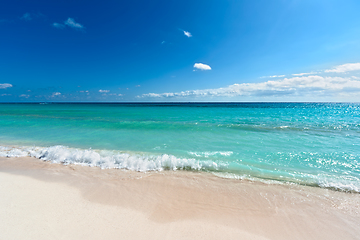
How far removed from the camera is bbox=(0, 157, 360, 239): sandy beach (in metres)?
3.08

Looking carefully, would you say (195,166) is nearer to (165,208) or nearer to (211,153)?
(211,153)

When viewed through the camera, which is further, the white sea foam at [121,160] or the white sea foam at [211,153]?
the white sea foam at [211,153]

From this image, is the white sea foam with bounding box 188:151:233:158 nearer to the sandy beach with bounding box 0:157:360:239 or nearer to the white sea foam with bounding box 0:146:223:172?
the white sea foam with bounding box 0:146:223:172

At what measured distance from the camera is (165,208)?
3.80 metres

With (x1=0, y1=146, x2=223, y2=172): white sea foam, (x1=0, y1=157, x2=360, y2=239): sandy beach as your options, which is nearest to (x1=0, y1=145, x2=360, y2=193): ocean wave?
(x1=0, y1=146, x2=223, y2=172): white sea foam

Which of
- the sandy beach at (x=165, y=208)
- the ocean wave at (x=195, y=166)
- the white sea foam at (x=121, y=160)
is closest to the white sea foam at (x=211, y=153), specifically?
the ocean wave at (x=195, y=166)

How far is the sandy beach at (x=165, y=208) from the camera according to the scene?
3.08 metres

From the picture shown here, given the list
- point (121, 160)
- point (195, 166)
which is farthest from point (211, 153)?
point (121, 160)

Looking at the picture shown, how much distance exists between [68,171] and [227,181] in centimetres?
625

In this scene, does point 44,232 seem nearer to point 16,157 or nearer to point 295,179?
point 16,157

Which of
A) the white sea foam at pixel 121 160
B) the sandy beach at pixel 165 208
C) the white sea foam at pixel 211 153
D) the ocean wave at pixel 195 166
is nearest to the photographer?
the sandy beach at pixel 165 208

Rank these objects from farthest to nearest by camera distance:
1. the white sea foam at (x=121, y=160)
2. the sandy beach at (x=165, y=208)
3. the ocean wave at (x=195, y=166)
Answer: the white sea foam at (x=121, y=160), the ocean wave at (x=195, y=166), the sandy beach at (x=165, y=208)

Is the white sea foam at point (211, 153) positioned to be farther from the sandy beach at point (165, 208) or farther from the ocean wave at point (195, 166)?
the sandy beach at point (165, 208)

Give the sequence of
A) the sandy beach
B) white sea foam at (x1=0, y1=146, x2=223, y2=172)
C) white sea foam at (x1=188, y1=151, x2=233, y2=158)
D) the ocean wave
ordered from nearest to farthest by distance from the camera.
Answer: the sandy beach, the ocean wave, white sea foam at (x1=0, y1=146, x2=223, y2=172), white sea foam at (x1=188, y1=151, x2=233, y2=158)
